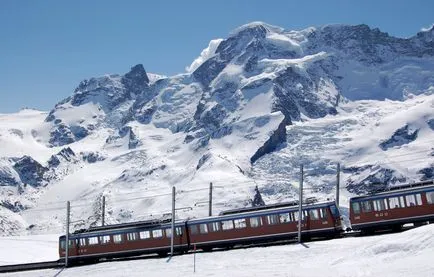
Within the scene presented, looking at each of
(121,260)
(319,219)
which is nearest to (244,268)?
(319,219)

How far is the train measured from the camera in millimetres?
51062

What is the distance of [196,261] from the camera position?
5131 cm

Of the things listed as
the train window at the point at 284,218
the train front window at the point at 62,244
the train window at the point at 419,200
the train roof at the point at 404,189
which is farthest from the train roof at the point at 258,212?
the train front window at the point at 62,244

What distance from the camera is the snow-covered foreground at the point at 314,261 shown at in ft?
121

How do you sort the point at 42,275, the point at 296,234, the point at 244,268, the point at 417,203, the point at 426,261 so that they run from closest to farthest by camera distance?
the point at 426,261 → the point at 244,268 → the point at 417,203 → the point at 296,234 → the point at 42,275

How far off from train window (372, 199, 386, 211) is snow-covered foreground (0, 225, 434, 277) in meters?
4.25

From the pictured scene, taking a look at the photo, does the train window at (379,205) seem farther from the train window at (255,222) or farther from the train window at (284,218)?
the train window at (255,222)

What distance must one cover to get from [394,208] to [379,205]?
1.28 metres

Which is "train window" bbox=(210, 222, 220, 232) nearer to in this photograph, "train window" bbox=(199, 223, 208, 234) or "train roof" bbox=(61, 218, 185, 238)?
"train window" bbox=(199, 223, 208, 234)

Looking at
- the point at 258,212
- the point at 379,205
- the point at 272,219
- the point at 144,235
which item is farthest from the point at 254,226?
the point at 144,235

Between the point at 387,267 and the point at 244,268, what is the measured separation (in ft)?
39.3

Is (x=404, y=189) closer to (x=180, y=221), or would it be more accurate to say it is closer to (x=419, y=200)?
(x=419, y=200)

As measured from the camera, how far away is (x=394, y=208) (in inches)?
2015

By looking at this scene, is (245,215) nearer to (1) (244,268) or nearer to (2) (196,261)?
(2) (196,261)
